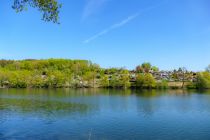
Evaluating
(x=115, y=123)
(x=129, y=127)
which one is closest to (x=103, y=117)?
(x=115, y=123)

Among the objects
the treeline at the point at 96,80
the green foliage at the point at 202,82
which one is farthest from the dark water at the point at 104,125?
the treeline at the point at 96,80

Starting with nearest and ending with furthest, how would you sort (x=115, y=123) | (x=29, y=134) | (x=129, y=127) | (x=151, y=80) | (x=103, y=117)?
(x=29, y=134)
(x=129, y=127)
(x=115, y=123)
(x=103, y=117)
(x=151, y=80)

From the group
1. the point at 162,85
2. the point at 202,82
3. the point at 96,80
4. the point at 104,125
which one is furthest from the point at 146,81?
the point at 104,125

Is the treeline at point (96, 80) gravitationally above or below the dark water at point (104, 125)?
above

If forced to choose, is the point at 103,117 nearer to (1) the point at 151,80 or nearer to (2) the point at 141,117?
(2) the point at 141,117

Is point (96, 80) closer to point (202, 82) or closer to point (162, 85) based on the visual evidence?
point (162, 85)

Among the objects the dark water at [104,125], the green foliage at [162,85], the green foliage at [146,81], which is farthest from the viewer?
the green foliage at [146,81]

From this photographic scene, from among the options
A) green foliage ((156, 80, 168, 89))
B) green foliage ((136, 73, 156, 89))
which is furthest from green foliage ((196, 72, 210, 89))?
green foliage ((136, 73, 156, 89))

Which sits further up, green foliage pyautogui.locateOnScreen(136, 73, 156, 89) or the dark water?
green foliage pyautogui.locateOnScreen(136, 73, 156, 89)

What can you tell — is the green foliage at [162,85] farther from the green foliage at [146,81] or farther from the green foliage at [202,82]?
the green foliage at [202,82]

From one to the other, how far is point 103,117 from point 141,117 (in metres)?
6.16

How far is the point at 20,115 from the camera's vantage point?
154 ft

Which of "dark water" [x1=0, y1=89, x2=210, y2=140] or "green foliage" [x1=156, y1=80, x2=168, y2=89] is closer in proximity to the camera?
"dark water" [x1=0, y1=89, x2=210, y2=140]

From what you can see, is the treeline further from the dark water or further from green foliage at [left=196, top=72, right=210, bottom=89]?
the dark water
